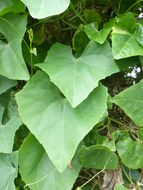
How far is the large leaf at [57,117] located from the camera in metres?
0.65

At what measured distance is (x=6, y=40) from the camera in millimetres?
863

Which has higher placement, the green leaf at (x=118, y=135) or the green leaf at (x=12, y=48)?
the green leaf at (x=12, y=48)

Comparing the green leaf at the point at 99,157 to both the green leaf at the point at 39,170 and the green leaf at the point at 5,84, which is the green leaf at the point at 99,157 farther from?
the green leaf at the point at 5,84

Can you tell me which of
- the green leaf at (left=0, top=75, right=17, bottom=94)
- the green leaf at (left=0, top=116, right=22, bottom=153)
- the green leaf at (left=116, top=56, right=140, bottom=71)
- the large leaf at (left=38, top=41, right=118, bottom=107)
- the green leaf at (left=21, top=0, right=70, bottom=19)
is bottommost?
the green leaf at (left=0, top=116, right=22, bottom=153)

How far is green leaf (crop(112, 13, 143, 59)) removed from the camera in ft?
2.35

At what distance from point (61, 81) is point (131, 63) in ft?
0.63

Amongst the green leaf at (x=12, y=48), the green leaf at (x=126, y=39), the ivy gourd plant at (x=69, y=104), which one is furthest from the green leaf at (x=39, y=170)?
the green leaf at (x=126, y=39)

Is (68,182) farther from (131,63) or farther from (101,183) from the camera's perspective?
(131,63)

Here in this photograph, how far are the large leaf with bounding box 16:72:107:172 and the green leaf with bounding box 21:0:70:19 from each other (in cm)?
16

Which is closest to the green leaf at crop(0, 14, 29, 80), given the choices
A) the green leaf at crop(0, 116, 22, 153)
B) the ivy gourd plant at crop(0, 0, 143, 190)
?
the ivy gourd plant at crop(0, 0, 143, 190)

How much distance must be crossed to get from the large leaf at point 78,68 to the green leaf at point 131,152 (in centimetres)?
15

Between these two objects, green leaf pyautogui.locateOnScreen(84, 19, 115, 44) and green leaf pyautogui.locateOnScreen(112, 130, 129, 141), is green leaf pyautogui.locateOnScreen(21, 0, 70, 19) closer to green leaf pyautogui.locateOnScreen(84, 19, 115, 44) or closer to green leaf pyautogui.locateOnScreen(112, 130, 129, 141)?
green leaf pyautogui.locateOnScreen(84, 19, 115, 44)

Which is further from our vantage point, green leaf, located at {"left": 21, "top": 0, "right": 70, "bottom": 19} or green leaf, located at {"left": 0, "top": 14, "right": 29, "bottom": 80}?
green leaf, located at {"left": 0, "top": 14, "right": 29, "bottom": 80}

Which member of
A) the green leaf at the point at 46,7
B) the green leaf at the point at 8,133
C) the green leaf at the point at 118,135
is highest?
the green leaf at the point at 46,7
